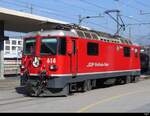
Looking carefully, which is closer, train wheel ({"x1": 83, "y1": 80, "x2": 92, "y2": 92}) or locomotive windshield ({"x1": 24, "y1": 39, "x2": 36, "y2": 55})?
locomotive windshield ({"x1": 24, "y1": 39, "x2": 36, "y2": 55})

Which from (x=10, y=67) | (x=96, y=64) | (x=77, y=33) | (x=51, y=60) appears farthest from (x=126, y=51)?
(x=10, y=67)

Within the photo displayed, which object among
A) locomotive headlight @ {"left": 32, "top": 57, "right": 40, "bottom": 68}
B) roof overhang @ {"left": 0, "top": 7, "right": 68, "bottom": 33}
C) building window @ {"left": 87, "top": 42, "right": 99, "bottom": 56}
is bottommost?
locomotive headlight @ {"left": 32, "top": 57, "right": 40, "bottom": 68}

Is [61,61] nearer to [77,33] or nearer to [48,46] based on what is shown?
[48,46]

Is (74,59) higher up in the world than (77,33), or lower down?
lower down

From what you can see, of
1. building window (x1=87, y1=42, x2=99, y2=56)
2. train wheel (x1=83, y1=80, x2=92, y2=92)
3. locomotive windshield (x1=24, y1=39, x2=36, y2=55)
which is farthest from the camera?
building window (x1=87, y1=42, x2=99, y2=56)

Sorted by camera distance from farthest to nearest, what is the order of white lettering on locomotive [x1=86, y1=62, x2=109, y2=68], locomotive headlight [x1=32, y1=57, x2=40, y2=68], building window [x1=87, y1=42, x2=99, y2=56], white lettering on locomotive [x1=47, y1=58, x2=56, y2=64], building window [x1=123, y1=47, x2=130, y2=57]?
building window [x1=123, y1=47, x2=130, y2=57] < white lettering on locomotive [x1=86, y1=62, x2=109, y2=68] < building window [x1=87, y1=42, x2=99, y2=56] < locomotive headlight [x1=32, y1=57, x2=40, y2=68] < white lettering on locomotive [x1=47, y1=58, x2=56, y2=64]

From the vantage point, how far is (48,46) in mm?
21391

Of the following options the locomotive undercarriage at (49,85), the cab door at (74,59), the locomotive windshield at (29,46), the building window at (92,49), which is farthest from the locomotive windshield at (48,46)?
the building window at (92,49)

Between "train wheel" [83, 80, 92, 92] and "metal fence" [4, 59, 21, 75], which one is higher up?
"metal fence" [4, 59, 21, 75]

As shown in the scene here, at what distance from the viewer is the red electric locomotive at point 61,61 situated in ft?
69.3

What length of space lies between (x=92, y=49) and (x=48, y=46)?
4.17 meters

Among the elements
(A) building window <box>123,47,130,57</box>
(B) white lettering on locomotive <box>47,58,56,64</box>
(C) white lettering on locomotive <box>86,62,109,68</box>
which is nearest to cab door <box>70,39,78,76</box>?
(B) white lettering on locomotive <box>47,58,56,64</box>

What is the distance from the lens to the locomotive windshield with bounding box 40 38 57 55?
69.6ft

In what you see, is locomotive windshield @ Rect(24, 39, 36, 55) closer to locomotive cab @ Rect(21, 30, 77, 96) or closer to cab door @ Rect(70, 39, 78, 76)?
locomotive cab @ Rect(21, 30, 77, 96)
